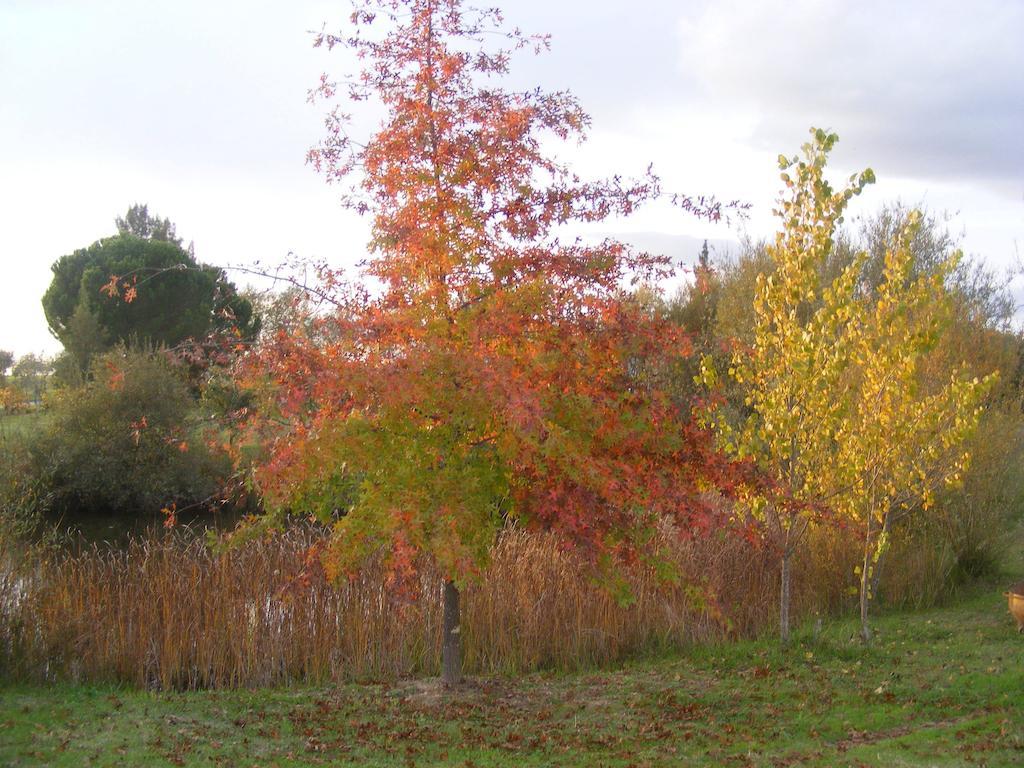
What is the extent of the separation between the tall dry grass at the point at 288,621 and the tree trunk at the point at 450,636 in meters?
0.59

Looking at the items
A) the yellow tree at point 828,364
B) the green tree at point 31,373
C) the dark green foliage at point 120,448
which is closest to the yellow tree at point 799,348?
the yellow tree at point 828,364

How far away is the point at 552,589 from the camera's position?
7938 millimetres

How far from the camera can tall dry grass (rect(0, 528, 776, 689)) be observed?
7.06 metres

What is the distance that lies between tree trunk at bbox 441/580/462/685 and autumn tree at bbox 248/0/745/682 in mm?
51

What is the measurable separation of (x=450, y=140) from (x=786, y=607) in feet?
14.4

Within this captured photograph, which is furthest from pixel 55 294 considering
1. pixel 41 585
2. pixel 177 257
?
pixel 41 585

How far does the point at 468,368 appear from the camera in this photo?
4.89m

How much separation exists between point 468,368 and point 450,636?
2512 mm

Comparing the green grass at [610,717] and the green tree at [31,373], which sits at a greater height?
the green tree at [31,373]

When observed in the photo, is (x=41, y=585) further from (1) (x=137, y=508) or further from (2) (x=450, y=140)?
(1) (x=137, y=508)

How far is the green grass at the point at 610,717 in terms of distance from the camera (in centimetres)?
504

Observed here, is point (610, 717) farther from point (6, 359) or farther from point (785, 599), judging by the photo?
point (6, 359)

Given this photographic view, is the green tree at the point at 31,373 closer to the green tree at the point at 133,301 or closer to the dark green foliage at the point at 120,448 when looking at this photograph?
the green tree at the point at 133,301

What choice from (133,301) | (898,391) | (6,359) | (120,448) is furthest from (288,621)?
(6,359)
